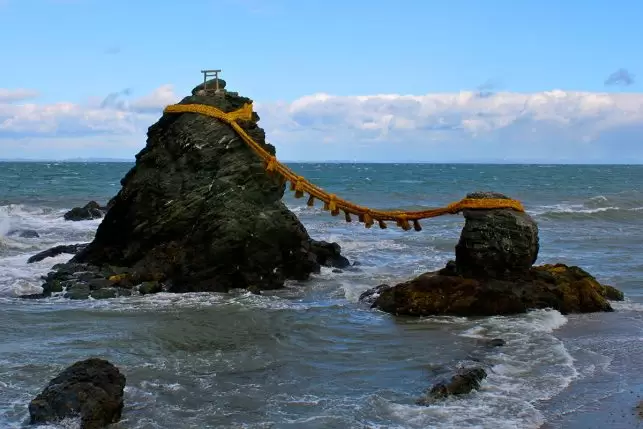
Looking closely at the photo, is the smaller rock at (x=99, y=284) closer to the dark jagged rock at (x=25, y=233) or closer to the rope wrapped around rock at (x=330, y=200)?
the rope wrapped around rock at (x=330, y=200)

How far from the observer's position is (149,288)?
53.2ft

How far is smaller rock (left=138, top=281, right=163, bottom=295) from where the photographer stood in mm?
16155

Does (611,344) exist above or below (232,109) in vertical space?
below

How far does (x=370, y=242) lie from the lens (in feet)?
85.9

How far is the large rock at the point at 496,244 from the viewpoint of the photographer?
1409 centimetres

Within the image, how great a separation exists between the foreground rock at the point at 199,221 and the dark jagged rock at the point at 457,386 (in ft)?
24.5

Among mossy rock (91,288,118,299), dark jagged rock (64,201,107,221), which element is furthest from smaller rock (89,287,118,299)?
dark jagged rock (64,201,107,221)

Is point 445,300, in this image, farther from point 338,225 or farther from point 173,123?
point 338,225

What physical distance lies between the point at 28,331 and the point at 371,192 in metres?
49.4

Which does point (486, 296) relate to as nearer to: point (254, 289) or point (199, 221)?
point (254, 289)

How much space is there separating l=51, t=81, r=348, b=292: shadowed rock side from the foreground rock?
0.02 m

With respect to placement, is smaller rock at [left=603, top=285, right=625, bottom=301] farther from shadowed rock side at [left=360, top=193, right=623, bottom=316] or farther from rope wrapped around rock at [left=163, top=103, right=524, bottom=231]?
rope wrapped around rock at [left=163, top=103, right=524, bottom=231]

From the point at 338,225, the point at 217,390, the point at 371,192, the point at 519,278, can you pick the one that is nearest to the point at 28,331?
the point at 217,390

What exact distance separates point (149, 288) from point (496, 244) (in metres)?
7.42
